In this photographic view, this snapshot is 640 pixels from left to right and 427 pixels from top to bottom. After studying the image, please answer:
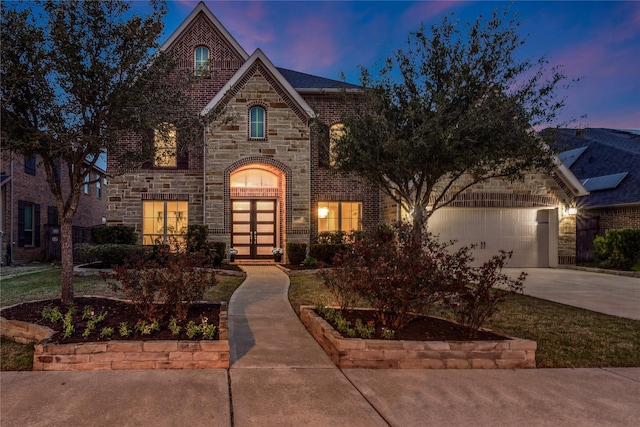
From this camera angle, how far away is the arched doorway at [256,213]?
16.9 m

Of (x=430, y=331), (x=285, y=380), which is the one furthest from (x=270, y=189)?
(x=285, y=380)

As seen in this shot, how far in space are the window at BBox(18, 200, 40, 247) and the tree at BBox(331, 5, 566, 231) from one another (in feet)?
54.6

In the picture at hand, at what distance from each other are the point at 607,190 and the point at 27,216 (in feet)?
86.9

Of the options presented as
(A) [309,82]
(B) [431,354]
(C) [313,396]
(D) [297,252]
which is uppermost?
(A) [309,82]

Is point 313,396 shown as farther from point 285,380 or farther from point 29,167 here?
point 29,167

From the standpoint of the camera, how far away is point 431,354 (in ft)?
16.5

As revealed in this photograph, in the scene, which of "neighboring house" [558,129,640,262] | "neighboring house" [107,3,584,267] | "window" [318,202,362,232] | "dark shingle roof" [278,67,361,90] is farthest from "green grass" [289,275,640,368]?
"dark shingle roof" [278,67,361,90]

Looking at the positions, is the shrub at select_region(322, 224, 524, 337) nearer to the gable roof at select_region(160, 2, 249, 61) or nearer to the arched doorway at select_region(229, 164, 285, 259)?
the arched doorway at select_region(229, 164, 285, 259)

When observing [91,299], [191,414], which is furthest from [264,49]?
[191,414]

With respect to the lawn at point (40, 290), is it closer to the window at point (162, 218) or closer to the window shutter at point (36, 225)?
the window at point (162, 218)

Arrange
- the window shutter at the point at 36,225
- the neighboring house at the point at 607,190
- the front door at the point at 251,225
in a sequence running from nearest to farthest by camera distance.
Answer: the front door at the point at 251,225
the neighboring house at the point at 607,190
the window shutter at the point at 36,225

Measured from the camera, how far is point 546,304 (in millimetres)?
9273

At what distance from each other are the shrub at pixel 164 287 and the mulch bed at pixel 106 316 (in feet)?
0.70

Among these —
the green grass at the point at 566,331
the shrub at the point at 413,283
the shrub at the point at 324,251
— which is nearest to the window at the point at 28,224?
the shrub at the point at 324,251
